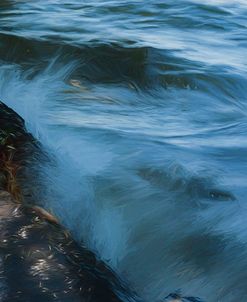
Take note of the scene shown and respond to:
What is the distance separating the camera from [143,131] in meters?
4.63

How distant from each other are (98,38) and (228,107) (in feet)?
7.69

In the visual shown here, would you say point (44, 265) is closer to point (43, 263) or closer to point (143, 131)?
point (43, 263)

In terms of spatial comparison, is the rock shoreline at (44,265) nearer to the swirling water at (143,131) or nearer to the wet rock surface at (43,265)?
the wet rock surface at (43,265)

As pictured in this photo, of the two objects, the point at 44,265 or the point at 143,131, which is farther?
the point at 143,131

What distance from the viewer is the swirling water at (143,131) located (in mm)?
2973

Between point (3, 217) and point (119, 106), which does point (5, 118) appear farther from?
point (119, 106)

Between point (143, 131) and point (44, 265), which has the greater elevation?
point (44, 265)

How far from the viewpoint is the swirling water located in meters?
2.97

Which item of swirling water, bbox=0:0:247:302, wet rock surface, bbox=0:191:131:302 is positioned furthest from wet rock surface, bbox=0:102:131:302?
swirling water, bbox=0:0:247:302

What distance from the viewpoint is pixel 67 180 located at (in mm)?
3445

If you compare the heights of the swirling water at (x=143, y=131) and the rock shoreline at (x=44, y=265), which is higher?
the rock shoreline at (x=44, y=265)

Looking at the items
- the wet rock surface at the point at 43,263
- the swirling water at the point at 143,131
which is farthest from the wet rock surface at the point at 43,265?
the swirling water at the point at 143,131

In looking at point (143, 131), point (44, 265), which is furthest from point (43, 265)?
point (143, 131)

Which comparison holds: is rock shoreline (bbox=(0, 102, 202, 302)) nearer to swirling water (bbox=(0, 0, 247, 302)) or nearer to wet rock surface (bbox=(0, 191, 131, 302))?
wet rock surface (bbox=(0, 191, 131, 302))
